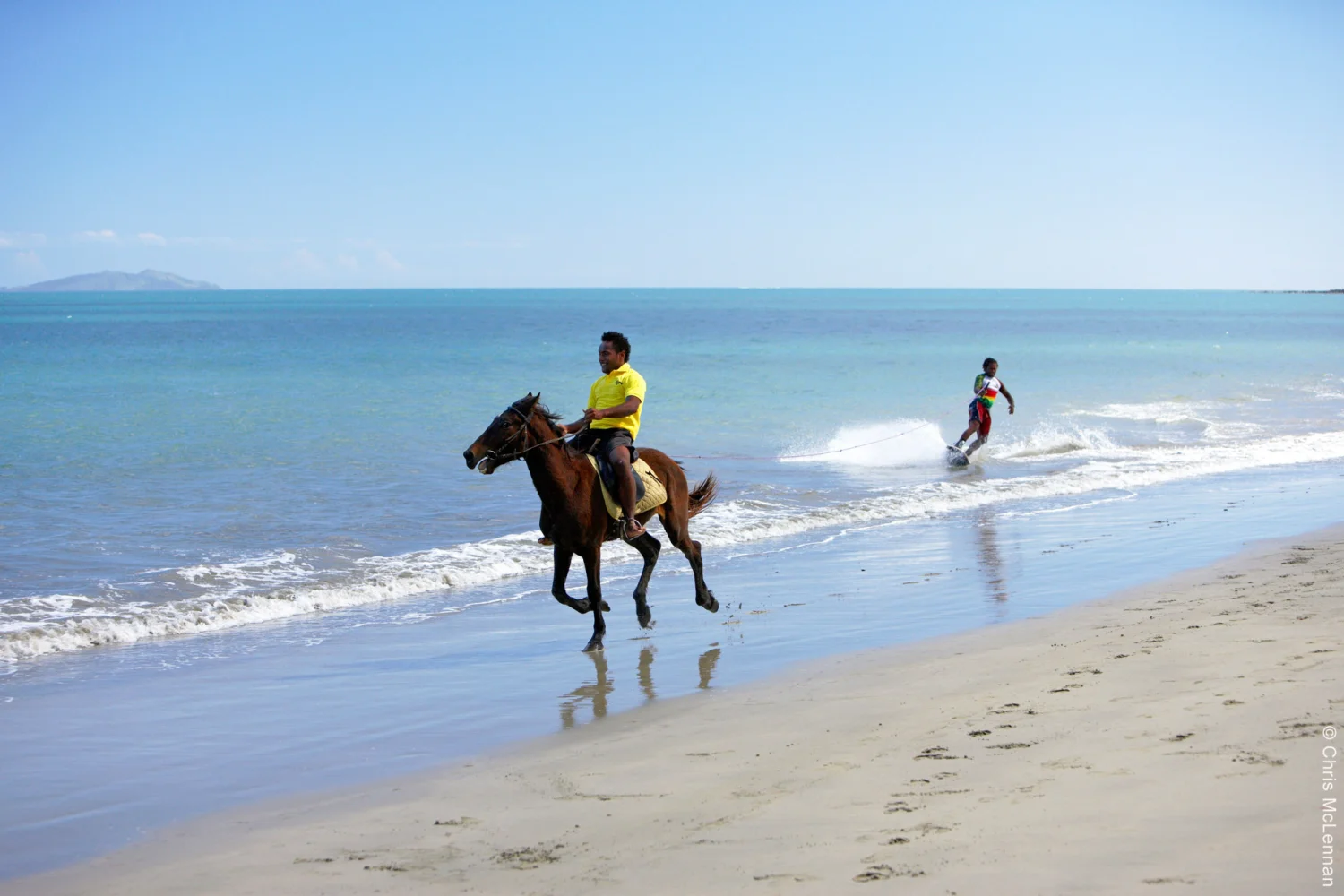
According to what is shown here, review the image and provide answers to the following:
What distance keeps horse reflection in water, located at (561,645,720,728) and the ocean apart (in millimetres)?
32

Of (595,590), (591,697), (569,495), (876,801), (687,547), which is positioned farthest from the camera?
(687,547)

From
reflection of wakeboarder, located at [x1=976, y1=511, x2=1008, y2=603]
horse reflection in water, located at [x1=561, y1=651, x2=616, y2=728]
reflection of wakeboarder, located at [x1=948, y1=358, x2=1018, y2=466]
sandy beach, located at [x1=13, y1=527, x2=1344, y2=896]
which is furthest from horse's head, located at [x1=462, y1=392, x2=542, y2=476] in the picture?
reflection of wakeboarder, located at [x1=948, y1=358, x2=1018, y2=466]

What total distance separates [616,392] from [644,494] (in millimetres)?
880

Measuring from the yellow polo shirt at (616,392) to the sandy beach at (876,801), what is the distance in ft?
8.92

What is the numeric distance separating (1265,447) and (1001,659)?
18075 mm

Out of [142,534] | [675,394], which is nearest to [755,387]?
[675,394]

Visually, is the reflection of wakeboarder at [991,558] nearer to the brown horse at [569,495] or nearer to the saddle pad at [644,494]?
the brown horse at [569,495]

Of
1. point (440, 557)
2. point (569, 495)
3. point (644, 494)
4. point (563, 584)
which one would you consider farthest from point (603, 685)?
point (440, 557)

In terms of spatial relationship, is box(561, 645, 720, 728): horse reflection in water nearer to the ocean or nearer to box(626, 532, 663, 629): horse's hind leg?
the ocean

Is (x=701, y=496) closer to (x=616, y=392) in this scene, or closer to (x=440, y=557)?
(x=616, y=392)

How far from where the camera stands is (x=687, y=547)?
1005cm

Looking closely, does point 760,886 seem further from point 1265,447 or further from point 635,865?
point 1265,447

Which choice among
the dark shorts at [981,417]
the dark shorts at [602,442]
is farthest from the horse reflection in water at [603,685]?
the dark shorts at [981,417]

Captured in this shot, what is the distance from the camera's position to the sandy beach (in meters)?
4.26
